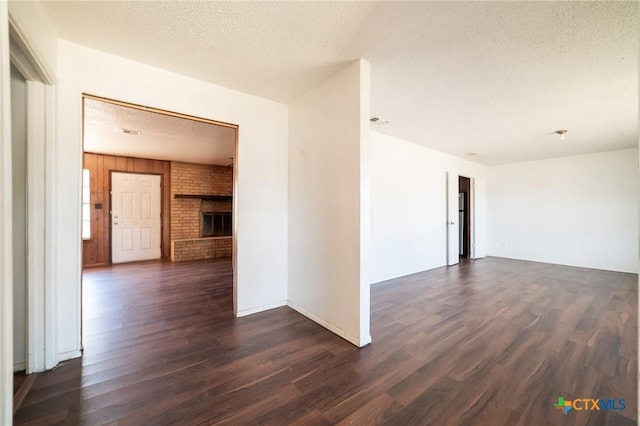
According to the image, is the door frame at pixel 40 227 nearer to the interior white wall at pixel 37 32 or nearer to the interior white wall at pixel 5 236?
the interior white wall at pixel 37 32

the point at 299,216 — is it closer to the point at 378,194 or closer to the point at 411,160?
the point at 378,194

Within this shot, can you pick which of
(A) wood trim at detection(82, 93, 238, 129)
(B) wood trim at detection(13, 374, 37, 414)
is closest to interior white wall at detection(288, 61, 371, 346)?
(A) wood trim at detection(82, 93, 238, 129)

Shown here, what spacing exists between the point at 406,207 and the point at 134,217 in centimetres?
604

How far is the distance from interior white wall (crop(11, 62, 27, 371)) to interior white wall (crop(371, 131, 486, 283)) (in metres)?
3.71

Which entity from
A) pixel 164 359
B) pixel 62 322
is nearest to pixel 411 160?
pixel 164 359

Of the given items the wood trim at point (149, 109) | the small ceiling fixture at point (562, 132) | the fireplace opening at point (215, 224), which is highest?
the small ceiling fixture at point (562, 132)

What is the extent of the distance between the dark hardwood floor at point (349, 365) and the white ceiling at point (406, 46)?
95.9 inches

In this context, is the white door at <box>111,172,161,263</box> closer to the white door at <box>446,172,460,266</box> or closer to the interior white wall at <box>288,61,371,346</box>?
the interior white wall at <box>288,61,371,346</box>

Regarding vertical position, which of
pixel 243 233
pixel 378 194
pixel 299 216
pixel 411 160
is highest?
pixel 411 160

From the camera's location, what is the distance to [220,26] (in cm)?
176

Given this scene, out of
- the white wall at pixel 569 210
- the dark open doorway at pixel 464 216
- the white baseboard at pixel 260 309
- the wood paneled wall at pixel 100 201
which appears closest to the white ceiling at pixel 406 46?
the white baseboard at pixel 260 309

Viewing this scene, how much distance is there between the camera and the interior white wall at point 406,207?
4.13 m

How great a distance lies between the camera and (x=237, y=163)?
277cm

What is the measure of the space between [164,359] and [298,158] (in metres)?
2.25
